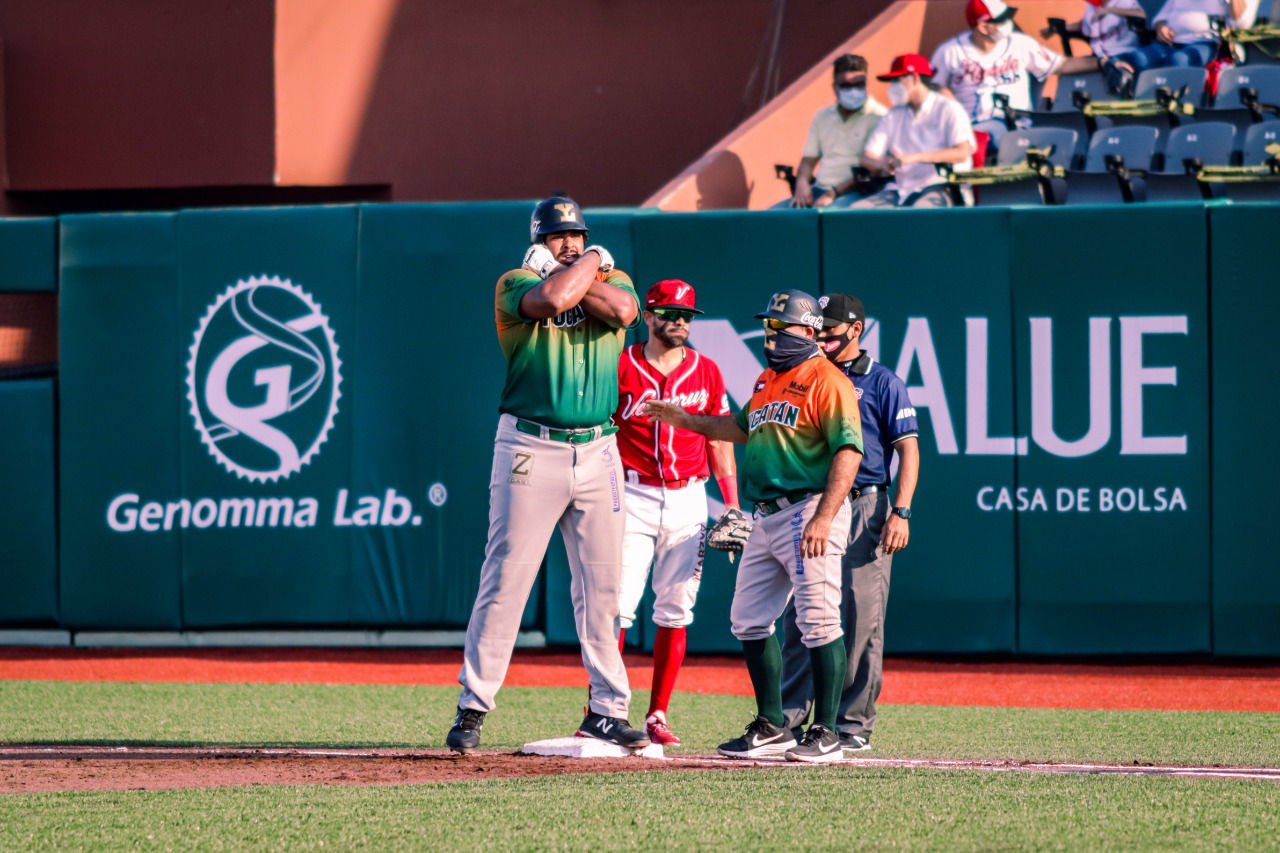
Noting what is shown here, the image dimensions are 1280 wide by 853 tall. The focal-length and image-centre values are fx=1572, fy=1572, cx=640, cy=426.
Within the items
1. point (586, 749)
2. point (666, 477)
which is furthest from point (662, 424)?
point (586, 749)

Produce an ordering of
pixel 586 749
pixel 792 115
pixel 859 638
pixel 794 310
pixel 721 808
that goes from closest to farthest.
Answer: pixel 721 808 < pixel 586 749 < pixel 794 310 < pixel 859 638 < pixel 792 115

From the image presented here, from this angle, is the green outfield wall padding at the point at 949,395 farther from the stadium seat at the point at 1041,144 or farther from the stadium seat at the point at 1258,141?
the stadium seat at the point at 1258,141

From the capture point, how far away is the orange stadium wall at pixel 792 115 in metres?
13.6

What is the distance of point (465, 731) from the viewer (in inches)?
237

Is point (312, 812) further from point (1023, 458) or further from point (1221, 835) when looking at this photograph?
point (1023, 458)

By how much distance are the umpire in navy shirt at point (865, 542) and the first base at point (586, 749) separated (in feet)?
2.39

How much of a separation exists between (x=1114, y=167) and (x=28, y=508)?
8.11 m

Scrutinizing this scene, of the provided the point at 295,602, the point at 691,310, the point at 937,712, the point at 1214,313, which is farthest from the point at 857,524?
the point at 295,602

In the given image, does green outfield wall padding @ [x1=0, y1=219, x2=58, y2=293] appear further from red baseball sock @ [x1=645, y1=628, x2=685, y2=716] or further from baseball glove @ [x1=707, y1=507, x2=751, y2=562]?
baseball glove @ [x1=707, y1=507, x2=751, y2=562]

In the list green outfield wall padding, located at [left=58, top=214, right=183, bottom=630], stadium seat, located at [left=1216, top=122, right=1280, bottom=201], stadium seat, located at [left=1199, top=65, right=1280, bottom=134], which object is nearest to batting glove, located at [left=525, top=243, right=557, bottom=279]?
green outfield wall padding, located at [left=58, top=214, right=183, bottom=630]

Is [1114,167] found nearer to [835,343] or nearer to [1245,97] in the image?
[1245,97]

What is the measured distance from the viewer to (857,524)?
261 inches

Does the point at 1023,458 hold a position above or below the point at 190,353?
below

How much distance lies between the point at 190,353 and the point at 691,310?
5159 millimetres
